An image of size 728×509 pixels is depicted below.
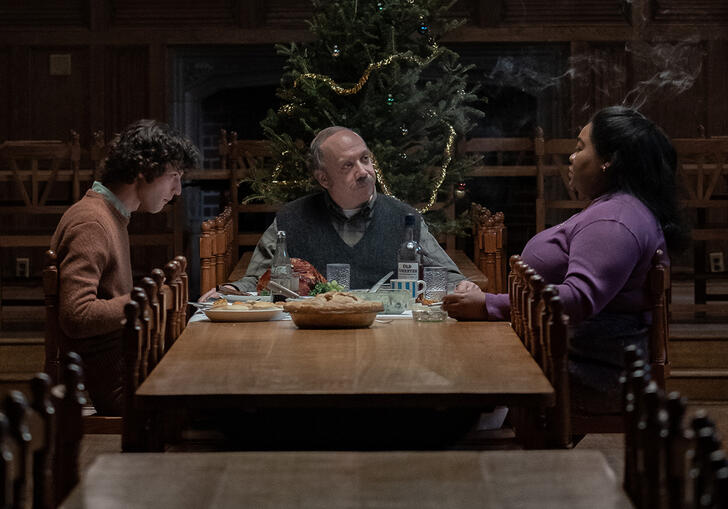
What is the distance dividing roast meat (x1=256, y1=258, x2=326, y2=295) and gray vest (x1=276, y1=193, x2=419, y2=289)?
0.37 metres

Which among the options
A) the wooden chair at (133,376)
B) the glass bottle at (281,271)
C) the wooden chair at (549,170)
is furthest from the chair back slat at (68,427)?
the wooden chair at (549,170)

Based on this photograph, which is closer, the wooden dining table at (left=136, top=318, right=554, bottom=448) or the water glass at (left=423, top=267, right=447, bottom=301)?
the wooden dining table at (left=136, top=318, right=554, bottom=448)

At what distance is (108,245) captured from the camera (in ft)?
10.5

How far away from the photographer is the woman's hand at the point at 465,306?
2.95 metres

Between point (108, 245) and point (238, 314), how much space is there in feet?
1.82

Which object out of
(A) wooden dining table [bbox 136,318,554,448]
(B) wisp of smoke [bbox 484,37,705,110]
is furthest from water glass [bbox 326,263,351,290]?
(B) wisp of smoke [bbox 484,37,705,110]

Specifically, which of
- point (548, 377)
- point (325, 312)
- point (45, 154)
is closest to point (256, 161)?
point (45, 154)

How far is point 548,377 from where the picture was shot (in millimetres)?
2260

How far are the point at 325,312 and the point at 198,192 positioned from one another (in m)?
6.13

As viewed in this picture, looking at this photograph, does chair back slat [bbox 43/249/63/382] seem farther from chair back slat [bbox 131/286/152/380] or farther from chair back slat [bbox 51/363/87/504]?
chair back slat [bbox 51/363/87/504]

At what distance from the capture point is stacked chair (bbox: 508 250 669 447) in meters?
2.16

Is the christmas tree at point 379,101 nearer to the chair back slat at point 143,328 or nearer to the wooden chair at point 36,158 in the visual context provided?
the wooden chair at point 36,158

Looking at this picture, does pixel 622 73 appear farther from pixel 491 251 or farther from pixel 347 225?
pixel 347 225

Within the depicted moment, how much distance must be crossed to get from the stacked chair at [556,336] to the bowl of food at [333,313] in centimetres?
40
